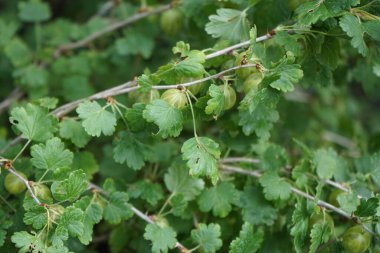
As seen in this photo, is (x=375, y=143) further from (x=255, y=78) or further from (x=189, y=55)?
(x=189, y=55)

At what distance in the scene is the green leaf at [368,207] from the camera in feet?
4.11

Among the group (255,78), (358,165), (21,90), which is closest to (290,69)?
(255,78)

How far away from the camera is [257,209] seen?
1470 millimetres

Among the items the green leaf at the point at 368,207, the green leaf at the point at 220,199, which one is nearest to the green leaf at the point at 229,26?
the green leaf at the point at 220,199

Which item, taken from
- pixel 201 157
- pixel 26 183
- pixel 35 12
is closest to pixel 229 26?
pixel 201 157

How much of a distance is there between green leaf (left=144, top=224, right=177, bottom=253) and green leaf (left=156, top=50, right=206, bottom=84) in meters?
0.41

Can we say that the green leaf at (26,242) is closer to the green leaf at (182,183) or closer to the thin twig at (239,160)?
the green leaf at (182,183)

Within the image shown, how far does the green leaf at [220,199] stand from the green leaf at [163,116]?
34 cm

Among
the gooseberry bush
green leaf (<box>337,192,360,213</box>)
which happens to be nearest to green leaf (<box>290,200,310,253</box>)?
the gooseberry bush

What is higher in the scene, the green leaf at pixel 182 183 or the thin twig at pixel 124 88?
the thin twig at pixel 124 88

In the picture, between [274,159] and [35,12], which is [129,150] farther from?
[35,12]

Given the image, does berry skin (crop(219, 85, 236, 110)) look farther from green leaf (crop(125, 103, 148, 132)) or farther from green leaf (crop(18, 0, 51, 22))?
green leaf (crop(18, 0, 51, 22))

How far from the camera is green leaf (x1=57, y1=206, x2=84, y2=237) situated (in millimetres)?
1122

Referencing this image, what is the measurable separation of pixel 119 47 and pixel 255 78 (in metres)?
0.85
